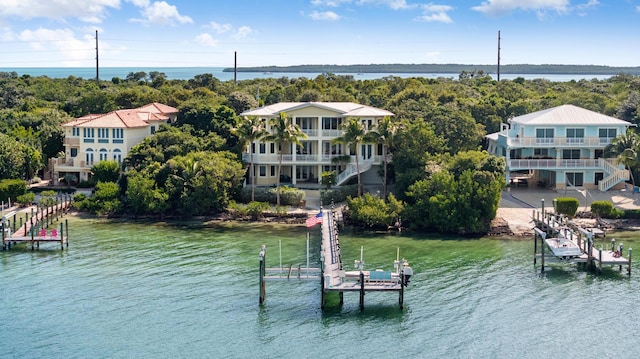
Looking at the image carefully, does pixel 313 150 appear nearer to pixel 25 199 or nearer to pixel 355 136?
pixel 355 136

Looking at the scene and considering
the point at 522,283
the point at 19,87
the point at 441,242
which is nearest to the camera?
the point at 522,283

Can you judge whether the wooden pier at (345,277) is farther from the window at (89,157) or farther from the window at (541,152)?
the window at (89,157)

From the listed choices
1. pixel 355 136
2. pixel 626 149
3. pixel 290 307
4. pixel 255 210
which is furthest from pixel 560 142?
pixel 290 307

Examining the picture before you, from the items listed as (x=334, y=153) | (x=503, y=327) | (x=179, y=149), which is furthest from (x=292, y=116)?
(x=503, y=327)

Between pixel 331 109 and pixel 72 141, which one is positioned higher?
pixel 331 109

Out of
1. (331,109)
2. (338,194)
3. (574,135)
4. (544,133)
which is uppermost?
(331,109)

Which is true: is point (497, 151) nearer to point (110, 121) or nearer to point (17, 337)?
point (110, 121)
